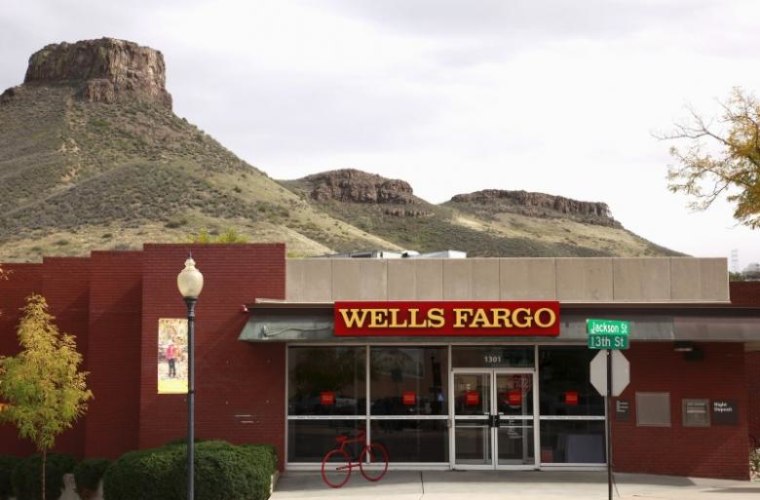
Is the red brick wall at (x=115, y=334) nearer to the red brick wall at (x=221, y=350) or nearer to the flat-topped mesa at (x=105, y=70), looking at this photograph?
the red brick wall at (x=221, y=350)

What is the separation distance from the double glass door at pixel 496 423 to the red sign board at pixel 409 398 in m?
0.84

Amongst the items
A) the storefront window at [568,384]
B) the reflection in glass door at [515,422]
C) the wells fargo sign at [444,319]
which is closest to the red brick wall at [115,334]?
the wells fargo sign at [444,319]

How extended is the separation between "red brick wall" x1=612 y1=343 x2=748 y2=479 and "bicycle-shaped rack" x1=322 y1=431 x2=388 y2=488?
5074 millimetres

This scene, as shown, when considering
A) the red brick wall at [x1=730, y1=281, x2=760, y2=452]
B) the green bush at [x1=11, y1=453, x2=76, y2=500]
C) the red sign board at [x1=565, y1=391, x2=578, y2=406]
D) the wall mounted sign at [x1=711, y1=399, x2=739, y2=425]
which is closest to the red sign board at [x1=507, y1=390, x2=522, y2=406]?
the red sign board at [x1=565, y1=391, x2=578, y2=406]

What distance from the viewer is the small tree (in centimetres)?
2039

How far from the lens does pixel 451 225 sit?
109 metres

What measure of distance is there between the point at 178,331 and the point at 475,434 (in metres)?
6.87

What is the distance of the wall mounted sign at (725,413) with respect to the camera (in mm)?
21391

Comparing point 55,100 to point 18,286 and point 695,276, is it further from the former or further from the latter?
point 695,276

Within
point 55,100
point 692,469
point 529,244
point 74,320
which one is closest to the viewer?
point 692,469

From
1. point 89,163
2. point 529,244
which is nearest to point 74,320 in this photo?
point 89,163

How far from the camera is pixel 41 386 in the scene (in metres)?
20.4

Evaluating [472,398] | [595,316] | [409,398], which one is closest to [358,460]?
[409,398]

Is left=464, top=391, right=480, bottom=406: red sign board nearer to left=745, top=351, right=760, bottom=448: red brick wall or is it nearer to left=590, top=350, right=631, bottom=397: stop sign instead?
left=590, top=350, right=631, bottom=397: stop sign
